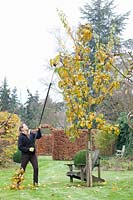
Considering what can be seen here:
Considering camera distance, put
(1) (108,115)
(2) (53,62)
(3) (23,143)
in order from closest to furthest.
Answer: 1. (2) (53,62)
2. (3) (23,143)
3. (1) (108,115)

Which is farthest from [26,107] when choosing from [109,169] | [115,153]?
[109,169]

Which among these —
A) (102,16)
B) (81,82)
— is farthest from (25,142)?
(102,16)

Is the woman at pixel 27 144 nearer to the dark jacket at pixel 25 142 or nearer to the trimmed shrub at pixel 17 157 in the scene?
the dark jacket at pixel 25 142

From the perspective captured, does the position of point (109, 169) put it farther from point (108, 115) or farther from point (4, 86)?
point (4, 86)

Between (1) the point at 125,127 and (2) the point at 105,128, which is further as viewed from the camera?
(1) the point at 125,127

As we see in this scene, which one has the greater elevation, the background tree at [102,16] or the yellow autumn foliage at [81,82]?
the background tree at [102,16]

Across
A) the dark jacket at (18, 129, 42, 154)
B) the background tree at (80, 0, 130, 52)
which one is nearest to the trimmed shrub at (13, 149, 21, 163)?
the dark jacket at (18, 129, 42, 154)

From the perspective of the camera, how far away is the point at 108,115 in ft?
98.5

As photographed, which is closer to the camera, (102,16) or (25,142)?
(25,142)

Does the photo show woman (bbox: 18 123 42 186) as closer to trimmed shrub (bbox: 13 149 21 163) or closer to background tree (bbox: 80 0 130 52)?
trimmed shrub (bbox: 13 149 21 163)

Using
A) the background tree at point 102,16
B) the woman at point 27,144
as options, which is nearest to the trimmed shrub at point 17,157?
the woman at point 27,144

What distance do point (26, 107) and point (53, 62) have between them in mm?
36045

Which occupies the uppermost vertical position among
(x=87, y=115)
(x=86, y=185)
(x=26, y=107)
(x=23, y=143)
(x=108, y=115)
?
(x=26, y=107)

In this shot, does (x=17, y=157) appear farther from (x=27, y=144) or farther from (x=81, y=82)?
(x=81, y=82)
